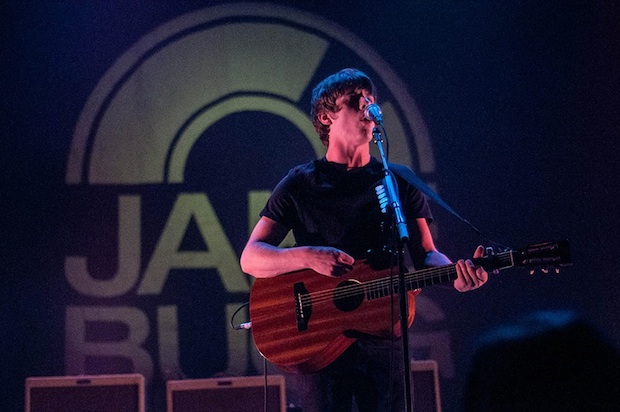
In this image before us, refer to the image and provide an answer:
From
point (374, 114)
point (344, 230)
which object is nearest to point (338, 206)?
point (344, 230)

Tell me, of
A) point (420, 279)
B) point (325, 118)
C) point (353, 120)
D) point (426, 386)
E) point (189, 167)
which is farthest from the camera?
point (189, 167)

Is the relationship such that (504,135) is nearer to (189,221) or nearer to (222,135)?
(222,135)

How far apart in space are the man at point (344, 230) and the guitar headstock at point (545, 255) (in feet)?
0.54

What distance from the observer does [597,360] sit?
4.71 metres

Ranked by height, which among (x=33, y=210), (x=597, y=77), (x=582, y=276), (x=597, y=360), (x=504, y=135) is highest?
(x=597, y=77)

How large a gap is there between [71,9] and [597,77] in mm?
4077

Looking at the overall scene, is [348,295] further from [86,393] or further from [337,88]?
[86,393]

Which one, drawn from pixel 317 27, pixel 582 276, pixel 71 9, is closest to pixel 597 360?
pixel 582 276

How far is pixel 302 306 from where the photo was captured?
3.02 metres

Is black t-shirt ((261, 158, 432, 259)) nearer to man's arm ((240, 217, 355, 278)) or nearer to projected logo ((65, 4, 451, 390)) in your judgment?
man's arm ((240, 217, 355, 278))

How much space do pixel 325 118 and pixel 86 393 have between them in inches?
98.8

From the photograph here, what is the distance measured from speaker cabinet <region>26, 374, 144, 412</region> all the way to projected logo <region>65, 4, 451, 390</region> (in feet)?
1.43

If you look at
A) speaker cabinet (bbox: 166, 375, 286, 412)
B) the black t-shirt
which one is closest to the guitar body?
the black t-shirt

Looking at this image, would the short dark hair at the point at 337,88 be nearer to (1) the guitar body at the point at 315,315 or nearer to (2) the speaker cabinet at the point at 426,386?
(1) the guitar body at the point at 315,315
